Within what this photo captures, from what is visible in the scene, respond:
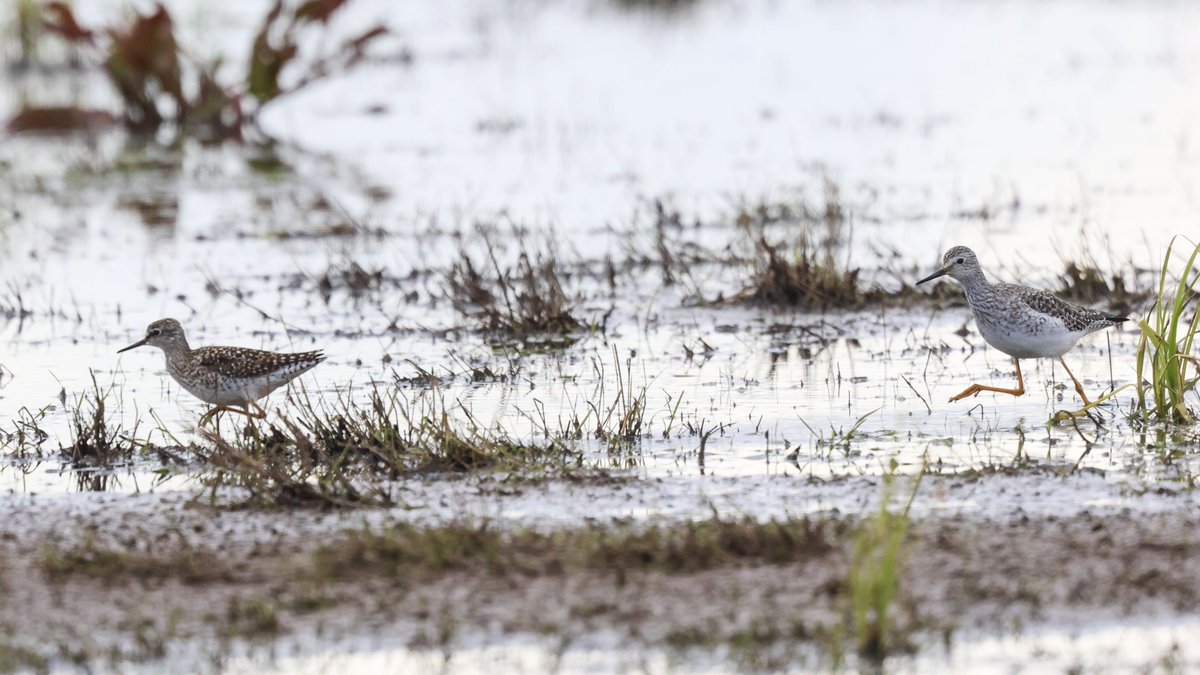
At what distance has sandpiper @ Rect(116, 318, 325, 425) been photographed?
934cm

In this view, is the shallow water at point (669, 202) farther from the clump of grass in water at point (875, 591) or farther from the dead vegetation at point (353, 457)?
the clump of grass in water at point (875, 591)

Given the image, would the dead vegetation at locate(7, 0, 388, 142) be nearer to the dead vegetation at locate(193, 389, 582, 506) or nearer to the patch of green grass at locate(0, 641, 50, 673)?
the dead vegetation at locate(193, 389, 582, 506)

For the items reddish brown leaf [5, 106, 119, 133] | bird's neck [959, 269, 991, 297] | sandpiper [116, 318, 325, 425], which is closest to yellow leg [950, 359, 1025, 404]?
bird's neck [959, 269, 991, 297]

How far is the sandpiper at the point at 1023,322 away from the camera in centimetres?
943

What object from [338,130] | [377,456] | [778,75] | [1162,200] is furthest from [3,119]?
[377,456]

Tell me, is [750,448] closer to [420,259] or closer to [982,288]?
[982,288]

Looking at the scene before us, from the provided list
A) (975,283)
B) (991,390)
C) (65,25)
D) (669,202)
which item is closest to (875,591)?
(991,390)

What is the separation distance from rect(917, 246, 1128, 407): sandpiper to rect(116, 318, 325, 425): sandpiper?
10.9 feet

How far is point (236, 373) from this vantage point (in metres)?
9.34

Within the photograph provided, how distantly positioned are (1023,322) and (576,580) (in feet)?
11.7

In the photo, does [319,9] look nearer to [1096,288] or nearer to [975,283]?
[1096,288]

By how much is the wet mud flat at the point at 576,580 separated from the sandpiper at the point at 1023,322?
1.68m

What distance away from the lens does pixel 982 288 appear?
9.72m

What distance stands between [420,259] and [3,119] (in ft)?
33.2
